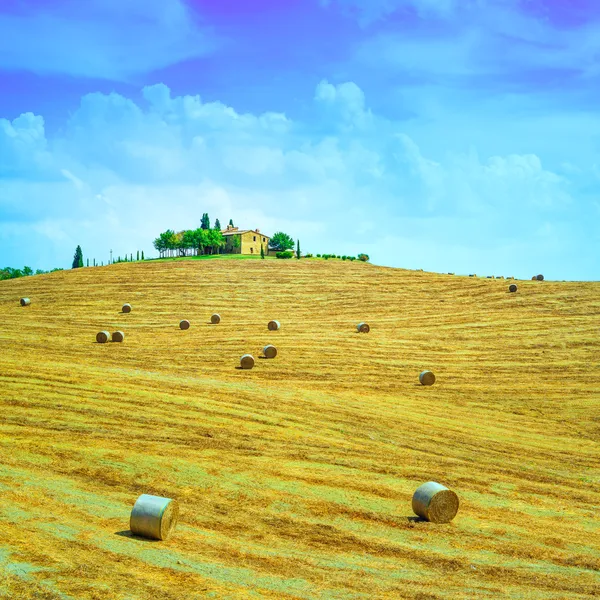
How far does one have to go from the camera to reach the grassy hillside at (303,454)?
1400cm

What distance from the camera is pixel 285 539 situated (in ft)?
53.1

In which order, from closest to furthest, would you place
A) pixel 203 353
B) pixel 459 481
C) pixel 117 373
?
1. pixel 459 481
2. pixel 117 373
3. pixel 203 353

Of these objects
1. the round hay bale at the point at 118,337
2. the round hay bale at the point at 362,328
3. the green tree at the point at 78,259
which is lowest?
the round hay bale at the point at 118,337

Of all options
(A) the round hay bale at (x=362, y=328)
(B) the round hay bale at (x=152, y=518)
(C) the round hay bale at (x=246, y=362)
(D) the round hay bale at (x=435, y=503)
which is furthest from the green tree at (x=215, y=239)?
(B) the round hay bale at (x=152, y=518)

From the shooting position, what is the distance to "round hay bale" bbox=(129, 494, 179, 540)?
15.2m

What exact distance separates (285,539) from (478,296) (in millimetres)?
50717

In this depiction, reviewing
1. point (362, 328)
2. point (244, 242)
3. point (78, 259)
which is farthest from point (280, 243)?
point (362, 328)

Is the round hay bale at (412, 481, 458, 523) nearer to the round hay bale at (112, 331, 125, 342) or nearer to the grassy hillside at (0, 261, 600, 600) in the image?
the grassy hillside at (0, 261, 600, 600)

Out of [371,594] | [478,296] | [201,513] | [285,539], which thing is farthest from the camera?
[478,296]

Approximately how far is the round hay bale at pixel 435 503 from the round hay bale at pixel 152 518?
22.4 ft

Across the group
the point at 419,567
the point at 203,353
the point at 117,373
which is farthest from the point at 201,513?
the point at 203,353

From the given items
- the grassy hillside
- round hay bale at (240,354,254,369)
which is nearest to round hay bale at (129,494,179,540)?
the grassy hillside

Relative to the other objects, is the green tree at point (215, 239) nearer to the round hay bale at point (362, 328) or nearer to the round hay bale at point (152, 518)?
the round hay bale at point (362, 328)

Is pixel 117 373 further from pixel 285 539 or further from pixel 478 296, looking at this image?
pixel 478 296
